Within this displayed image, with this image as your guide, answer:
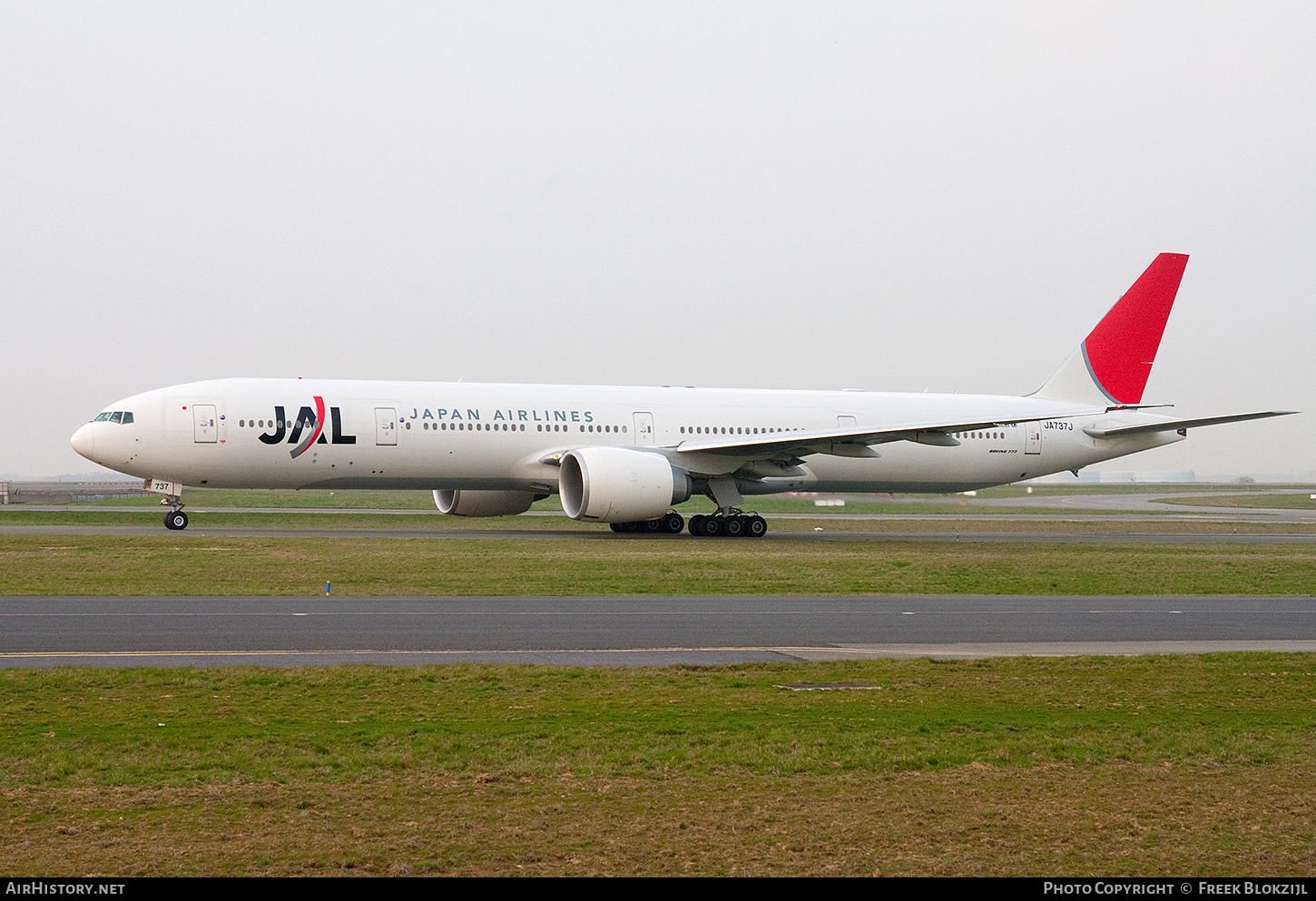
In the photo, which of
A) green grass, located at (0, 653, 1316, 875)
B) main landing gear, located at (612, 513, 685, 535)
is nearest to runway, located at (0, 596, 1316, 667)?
green grass, located at (0, 653, 1316, 875)

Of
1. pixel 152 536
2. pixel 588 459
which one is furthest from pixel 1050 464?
pixel 152 536

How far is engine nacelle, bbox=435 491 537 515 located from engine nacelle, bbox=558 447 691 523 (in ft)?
14.5

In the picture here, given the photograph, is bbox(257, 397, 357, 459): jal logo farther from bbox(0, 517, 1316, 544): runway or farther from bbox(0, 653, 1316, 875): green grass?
bbox(0, 653, 1316, 875): green grass

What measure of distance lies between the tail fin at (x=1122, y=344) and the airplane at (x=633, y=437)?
0.04 metres

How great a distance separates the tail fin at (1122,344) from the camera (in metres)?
38.7

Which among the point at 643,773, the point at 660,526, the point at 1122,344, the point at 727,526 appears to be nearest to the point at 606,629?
the point at 643,773

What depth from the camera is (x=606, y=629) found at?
14.0m

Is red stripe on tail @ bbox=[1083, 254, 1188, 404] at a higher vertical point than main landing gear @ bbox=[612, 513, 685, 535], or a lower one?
higher

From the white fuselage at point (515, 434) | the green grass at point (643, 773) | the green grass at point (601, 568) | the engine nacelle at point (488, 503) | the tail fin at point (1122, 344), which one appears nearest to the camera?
the green grass at point (643, 773)

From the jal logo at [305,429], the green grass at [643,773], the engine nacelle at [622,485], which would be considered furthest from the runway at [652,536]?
the green grass at [643,773]

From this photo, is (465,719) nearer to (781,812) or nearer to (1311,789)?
(781,812)

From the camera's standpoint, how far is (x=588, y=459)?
2962cm

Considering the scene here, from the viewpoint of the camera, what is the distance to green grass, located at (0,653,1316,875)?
221 inches

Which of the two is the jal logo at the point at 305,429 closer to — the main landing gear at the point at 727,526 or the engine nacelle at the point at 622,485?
the engine nacelle at the point at 622,485
